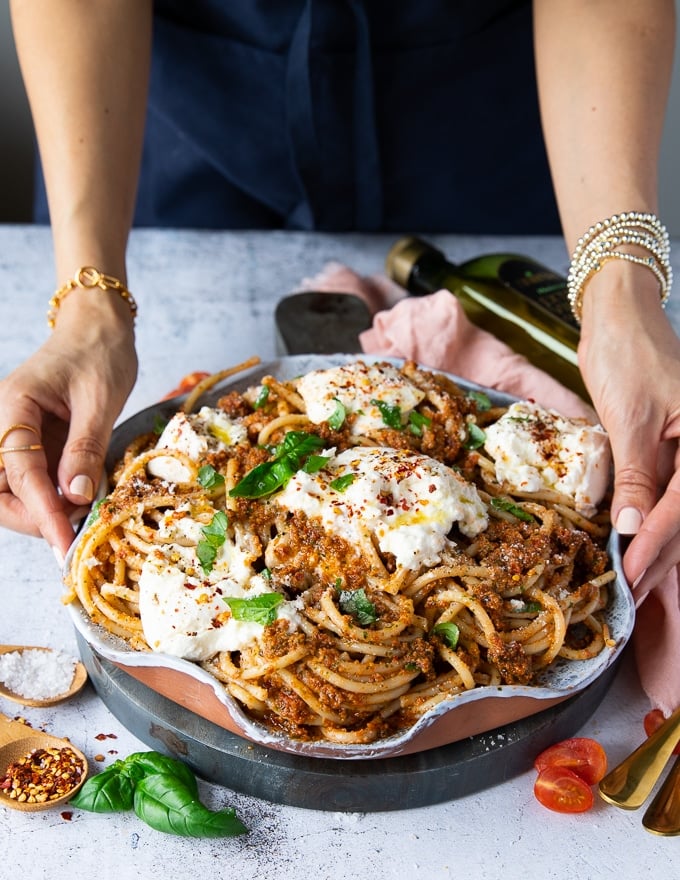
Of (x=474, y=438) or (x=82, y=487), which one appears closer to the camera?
(x=82, y=487)

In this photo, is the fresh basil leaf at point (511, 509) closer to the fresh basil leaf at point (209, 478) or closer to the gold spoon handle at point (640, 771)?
the gold spoon handle at point (640, 771)

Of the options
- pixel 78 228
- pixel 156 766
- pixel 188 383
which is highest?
pixel 78 228

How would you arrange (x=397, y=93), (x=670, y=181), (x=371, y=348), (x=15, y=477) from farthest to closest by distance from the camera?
(x=670, y=181) → (x=397, y=93) → (x=371, y=348) → (x=15, y=477)

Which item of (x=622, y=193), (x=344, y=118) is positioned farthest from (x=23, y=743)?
(x=344, y=118)

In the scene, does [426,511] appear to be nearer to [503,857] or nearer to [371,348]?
[503,857]

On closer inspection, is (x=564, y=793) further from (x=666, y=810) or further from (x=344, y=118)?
(x=344, y=118)

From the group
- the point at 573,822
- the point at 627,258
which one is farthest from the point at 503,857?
the point at 627,258

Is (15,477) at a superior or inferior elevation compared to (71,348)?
inferior
